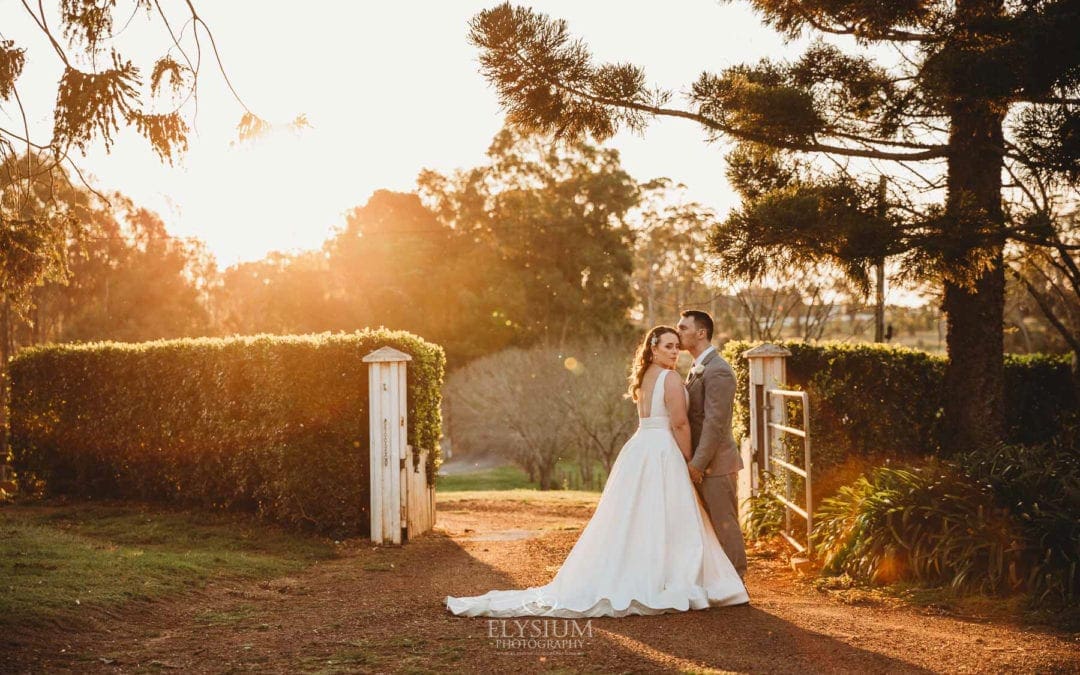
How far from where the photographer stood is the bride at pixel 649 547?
20.4ft

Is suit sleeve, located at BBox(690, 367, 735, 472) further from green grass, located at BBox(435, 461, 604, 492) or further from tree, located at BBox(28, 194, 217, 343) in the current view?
tree, located at BBox(28, 194, 217, 343)

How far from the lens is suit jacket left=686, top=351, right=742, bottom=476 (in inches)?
266

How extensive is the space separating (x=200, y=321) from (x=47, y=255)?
35.4 metres

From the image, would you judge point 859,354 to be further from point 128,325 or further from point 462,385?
point 128,325

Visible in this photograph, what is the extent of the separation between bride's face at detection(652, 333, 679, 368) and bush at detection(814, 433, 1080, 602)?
7.50 ft

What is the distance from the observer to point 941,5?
8688 mm

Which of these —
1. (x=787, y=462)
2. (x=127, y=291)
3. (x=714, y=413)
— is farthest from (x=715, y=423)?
(x=127, y=291)

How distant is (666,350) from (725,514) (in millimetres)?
1302

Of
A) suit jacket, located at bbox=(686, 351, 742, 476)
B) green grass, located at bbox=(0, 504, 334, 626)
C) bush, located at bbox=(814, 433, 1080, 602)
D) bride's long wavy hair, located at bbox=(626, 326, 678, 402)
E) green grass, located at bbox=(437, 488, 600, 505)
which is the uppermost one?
bride's long wavy hair, located at bbox=(626, 326, 678, 402)

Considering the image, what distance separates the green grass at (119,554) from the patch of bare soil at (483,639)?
311mm

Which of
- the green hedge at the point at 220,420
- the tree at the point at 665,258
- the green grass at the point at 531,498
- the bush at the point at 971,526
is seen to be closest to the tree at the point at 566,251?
the tree at the point at 665,258

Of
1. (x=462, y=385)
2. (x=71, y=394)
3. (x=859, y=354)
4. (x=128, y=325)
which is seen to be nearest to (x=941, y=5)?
(x=859, y=354)

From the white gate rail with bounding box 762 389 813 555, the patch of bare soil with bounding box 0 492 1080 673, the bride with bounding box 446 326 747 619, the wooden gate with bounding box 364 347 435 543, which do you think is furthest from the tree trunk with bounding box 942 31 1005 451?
the wooden gate with bounding box 364 347 435 543

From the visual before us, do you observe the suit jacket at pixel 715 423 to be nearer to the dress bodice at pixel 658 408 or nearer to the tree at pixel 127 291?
the dress bodice at pixel 658 408
